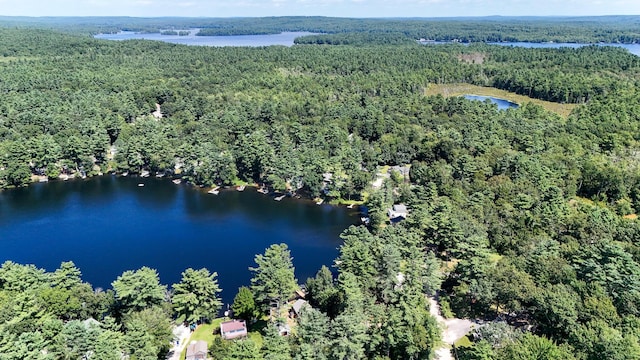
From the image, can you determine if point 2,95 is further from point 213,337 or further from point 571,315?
point 571,315

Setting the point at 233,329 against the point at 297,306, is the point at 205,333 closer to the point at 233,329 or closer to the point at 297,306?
the point at 233,329

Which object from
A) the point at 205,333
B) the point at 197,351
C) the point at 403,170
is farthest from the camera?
the point at 403,170

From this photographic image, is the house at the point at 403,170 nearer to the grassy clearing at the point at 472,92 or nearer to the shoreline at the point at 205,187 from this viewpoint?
the shoreline at the point at 205,187

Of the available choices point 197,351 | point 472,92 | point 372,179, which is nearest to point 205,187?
point 372,179

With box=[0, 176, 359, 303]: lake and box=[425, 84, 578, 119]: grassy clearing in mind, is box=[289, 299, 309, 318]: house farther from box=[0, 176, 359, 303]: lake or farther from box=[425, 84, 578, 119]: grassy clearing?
box=[425, 84, 578, 119]: grassy clearing

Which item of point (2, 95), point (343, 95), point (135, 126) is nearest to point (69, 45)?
point (2, 95)

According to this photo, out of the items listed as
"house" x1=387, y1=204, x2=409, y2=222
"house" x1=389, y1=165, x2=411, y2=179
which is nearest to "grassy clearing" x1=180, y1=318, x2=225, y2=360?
"house" x1=387, y1=204, x2=409, y2=222
